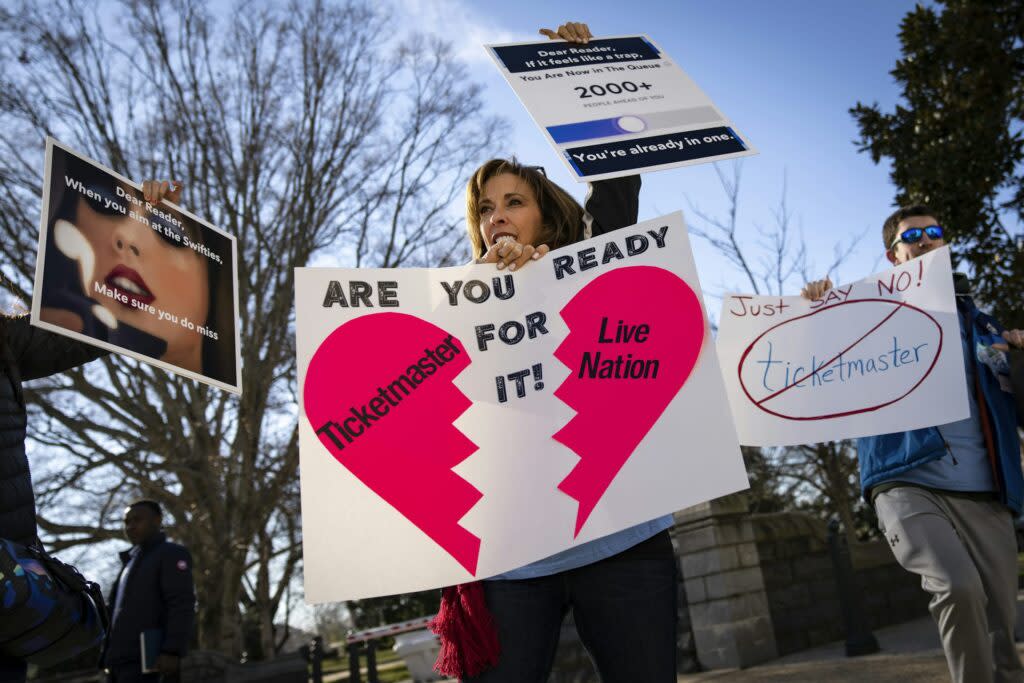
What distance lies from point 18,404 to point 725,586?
599 cm

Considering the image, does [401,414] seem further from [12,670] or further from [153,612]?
[153,612]

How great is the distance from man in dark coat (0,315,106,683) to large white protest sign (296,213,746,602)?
0.77 metres

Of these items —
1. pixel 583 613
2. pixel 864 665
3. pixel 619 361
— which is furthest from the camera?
pixel 864 665

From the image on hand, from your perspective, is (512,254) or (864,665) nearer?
(512,254)

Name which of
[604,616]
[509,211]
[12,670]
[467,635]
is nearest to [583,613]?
[604,616]

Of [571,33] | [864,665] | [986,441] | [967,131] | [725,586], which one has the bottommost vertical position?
[864,665]

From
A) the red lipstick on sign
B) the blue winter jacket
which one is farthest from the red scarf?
the blue winter jacket

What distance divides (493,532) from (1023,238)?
37.7 ft

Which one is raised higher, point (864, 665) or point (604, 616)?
point (604, 616)

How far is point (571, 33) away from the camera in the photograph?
10.3 ft

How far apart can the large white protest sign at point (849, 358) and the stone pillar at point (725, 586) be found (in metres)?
4.04

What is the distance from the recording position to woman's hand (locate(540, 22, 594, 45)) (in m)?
3.13

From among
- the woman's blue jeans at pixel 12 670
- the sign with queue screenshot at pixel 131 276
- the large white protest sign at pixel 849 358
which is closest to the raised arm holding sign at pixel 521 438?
the sign with queue screenshot at pixel 131 276

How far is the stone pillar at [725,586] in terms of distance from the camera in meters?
7.02
